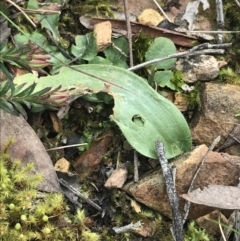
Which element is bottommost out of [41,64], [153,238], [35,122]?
[153,238]

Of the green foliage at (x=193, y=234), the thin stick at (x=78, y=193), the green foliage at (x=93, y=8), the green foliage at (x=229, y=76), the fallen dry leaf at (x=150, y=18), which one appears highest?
the green foliage at (x=93, y=8)

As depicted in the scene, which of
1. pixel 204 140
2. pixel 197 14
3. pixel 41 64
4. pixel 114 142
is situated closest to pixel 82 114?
pixel 114 142

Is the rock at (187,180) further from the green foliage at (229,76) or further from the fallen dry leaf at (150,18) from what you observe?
the fallen dry leaf at (150,18)

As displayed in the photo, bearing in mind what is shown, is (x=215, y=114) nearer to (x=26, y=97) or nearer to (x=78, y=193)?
(x=78, y=193)

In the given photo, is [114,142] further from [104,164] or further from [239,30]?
[239,30]

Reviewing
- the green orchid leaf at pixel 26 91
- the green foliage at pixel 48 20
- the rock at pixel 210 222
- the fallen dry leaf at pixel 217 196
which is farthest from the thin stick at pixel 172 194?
the green foliage at pixel 48 20
